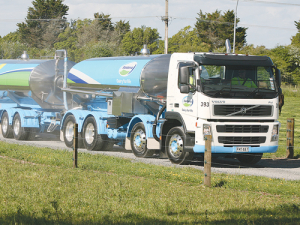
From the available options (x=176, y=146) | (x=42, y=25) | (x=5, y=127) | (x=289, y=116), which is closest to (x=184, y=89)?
(x=176, y=146)

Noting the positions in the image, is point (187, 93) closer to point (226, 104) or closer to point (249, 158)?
point (226, 104)

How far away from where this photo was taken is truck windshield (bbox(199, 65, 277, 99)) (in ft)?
42.1

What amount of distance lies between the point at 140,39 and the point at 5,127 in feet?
197

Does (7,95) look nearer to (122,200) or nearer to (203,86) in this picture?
(203,86)

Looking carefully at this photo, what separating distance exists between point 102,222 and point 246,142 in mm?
7151

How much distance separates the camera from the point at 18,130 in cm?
2205

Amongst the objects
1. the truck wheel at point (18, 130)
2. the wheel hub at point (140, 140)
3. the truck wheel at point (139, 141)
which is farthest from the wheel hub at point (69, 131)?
the wheel hub at point (140, 140)


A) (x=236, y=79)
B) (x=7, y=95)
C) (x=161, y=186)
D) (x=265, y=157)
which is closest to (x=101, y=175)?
(x=161, y=186)

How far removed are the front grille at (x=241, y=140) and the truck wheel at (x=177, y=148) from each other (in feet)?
3.25

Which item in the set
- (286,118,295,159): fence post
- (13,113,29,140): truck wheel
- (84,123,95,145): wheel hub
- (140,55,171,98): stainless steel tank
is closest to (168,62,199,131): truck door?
(140,55,171,98): stainless steel tank

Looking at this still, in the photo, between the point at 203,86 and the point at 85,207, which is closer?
the point at 85,207

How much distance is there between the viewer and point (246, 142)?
1327cm

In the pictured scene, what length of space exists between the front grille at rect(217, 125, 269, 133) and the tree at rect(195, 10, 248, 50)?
58.0 meters

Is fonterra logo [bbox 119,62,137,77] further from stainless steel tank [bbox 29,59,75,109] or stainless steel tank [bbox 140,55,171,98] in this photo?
stainless steel tank [bbox 29,59,75,109]
